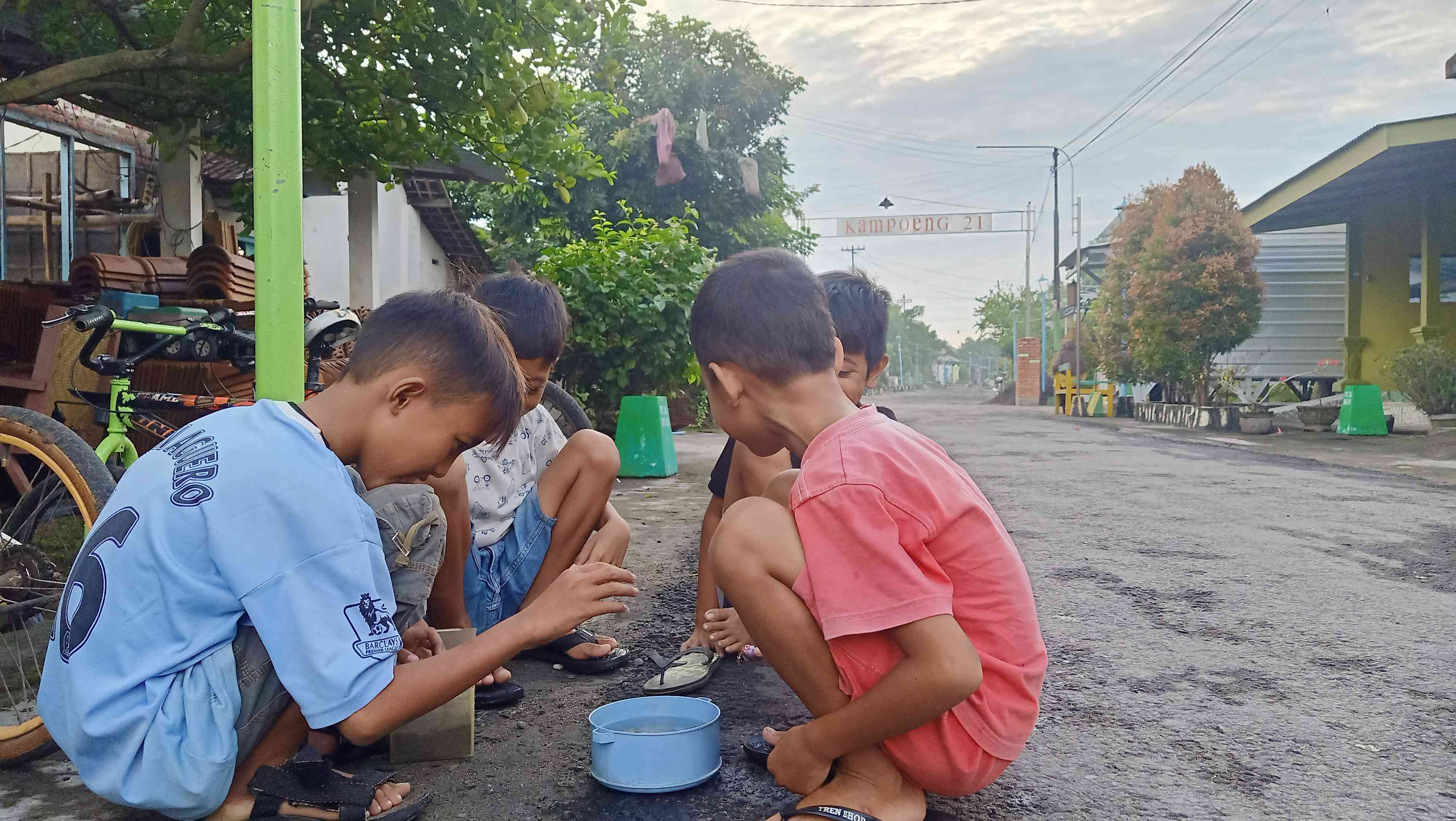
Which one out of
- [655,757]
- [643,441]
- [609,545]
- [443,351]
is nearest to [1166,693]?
[655,757]

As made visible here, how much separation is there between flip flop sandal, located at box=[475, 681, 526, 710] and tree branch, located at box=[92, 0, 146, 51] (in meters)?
3.37

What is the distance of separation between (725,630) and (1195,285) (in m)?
14.2

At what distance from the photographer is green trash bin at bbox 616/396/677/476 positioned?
6355 mm

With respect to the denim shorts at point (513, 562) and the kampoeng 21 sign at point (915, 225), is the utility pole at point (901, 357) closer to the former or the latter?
the kampoeng 21 sign at point (915, 225)

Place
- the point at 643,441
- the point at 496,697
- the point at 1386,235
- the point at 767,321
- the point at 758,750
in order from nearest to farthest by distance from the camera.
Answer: the point at 767,321
the point at 758,750
the point at 496,697
the point at 643,441
the point at 1386,235

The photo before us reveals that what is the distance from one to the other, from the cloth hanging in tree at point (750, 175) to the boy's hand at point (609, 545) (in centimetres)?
1512

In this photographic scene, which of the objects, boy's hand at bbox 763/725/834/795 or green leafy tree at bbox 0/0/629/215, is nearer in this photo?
boy's hand at bbox 763/725/834/795

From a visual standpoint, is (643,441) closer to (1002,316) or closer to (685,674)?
(685,674)

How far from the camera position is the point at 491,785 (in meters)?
1.77

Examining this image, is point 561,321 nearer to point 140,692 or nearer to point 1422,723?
point 140,692

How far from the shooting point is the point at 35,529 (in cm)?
218

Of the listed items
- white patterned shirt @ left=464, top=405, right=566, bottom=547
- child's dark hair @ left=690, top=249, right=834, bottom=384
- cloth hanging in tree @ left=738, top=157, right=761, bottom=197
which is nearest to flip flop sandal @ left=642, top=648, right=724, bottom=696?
white patterned shirt @ left=464, top=405, right=566, bottom=547

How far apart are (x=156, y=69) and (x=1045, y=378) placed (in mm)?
32061

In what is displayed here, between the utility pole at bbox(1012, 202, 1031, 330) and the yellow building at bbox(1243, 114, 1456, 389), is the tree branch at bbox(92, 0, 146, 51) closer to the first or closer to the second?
the yellow building at bbox(1243, 114, 1456, 389)
